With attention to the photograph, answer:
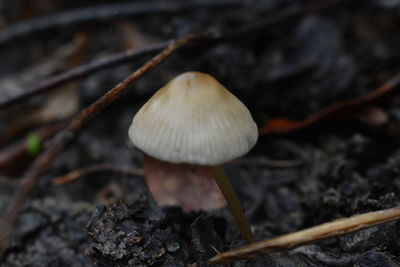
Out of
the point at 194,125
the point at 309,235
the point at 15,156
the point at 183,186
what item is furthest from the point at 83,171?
the point at 309,235

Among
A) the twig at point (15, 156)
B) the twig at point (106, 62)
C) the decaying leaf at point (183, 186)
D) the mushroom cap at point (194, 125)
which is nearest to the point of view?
the mushroom cap at point (194, 125)

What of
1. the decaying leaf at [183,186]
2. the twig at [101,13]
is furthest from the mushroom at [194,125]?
the twig at [101,13]

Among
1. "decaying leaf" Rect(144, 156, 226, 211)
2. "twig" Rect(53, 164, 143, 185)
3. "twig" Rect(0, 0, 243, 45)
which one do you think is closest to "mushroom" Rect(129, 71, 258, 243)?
"decaying leaf" Rect(144, 156, 226, 211)

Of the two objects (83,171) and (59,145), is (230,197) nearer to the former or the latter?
(59,145)

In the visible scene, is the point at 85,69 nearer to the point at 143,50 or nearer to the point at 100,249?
the point at 143,50

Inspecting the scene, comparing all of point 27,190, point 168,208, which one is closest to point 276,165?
point 168,208

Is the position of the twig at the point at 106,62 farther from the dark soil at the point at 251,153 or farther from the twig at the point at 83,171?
the twig at the point at 83,171

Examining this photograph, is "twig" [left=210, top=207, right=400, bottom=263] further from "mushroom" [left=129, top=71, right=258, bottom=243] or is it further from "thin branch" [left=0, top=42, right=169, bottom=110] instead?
"thin branch" [left=0, top=42, right=169, bottom=110]
